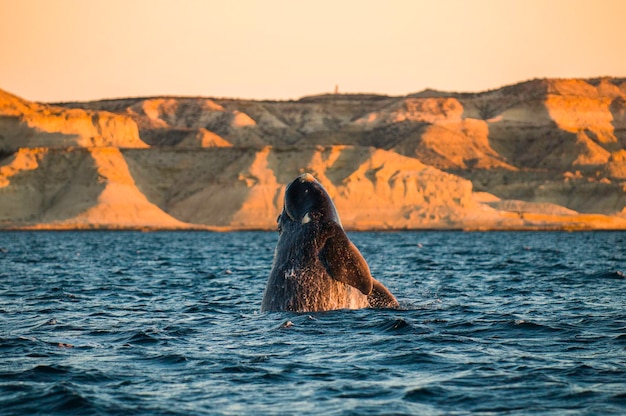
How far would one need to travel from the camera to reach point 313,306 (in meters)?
14.5

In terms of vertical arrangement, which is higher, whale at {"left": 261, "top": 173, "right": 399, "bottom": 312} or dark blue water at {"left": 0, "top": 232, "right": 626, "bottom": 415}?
whale at {"left": 261, "top": 173, "right": 399, "bottom": 312}

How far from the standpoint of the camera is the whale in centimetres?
1366

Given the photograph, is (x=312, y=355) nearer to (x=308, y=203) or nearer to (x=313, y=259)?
(x=313, y=259)

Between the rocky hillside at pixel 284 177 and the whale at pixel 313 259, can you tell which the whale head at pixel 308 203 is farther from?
the rocky hillside at pixel 284 177

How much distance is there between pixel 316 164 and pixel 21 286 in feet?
306

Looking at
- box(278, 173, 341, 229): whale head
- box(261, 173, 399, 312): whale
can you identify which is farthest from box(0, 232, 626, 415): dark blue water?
box(278, 173, 341, 229): whale head

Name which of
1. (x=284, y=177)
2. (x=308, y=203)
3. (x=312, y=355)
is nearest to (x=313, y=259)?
(x=308, y=203)

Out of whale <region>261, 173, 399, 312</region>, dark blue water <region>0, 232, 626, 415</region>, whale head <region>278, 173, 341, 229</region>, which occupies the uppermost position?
whale head <region>278, 173, 341, 229</region>

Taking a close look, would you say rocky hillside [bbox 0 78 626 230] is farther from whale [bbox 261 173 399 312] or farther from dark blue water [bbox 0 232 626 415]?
whale [bbox 261 173 399 312]

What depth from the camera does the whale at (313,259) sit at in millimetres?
13664

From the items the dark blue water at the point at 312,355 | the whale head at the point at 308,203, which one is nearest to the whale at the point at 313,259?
the whale head at the point at 308,203

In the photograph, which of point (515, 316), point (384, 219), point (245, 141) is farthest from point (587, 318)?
point (245, 141)

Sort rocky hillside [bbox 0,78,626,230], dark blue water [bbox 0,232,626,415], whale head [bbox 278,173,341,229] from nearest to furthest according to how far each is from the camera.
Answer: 1. dark blue water [bbox 0,232,626,415]
2. whale head [bbox 278,173,341,229]
3. rocky hillside [bbox 0,78,626,230]

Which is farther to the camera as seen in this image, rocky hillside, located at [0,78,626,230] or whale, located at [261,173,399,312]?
rocky hillside, located at [0,78,626,230]
